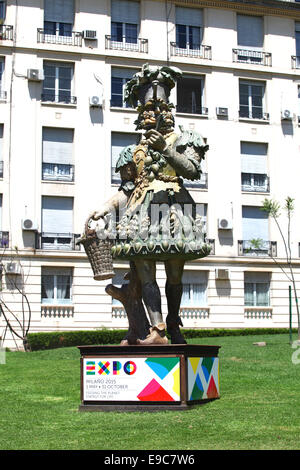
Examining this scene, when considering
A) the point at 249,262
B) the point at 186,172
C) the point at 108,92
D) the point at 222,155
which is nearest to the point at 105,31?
the point at 108,92

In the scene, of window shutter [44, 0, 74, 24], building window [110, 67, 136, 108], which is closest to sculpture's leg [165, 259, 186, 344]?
building window [110, 67, 136, 108]

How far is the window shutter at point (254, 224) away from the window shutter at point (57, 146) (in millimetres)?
8275

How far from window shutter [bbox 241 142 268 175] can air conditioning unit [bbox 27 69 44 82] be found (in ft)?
31.3

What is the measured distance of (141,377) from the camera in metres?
8.73

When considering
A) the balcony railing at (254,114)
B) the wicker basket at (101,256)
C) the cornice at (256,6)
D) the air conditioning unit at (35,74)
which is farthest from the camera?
the balcony railing at (254,114)

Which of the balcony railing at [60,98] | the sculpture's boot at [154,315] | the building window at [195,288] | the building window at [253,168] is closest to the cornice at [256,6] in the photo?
the building window at [253,168]

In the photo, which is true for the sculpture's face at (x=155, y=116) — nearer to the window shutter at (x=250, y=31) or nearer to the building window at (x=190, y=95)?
the building window at (x=190, y=95)

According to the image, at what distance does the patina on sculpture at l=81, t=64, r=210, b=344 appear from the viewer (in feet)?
29.6

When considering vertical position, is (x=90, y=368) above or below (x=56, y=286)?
below

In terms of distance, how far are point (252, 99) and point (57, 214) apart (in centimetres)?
1081

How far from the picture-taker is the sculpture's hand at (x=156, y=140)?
8914mm

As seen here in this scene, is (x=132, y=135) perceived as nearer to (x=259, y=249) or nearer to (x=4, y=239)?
(x=4, y=239)

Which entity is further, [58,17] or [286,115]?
[286,115]

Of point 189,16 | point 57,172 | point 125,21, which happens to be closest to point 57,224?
point 57,172
